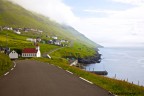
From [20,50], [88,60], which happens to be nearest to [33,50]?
[20,50]

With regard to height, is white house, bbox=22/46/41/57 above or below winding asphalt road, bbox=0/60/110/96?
above

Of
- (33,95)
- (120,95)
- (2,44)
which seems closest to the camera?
(33,95)

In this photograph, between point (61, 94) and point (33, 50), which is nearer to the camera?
point (61, 94)

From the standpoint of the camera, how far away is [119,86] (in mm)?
17844

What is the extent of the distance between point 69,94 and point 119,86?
5307mm

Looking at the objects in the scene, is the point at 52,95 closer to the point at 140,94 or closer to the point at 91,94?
the point at 91,94

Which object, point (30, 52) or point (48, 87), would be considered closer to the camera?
point (48, 87)

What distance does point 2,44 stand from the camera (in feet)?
557

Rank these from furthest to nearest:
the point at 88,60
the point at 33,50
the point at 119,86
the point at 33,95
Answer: the point at 88,60, the point at 33,50, the point at 119,86, the point at 33,95

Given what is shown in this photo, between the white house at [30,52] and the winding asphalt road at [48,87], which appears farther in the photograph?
the white house at [30,52]

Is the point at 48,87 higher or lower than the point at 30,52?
lower

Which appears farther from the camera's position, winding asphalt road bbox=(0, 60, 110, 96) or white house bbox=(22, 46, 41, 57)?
white house bbox=(22, 46, 41, 57)

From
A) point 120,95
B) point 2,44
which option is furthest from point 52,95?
point 2,44

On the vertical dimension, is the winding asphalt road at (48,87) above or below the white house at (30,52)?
below
